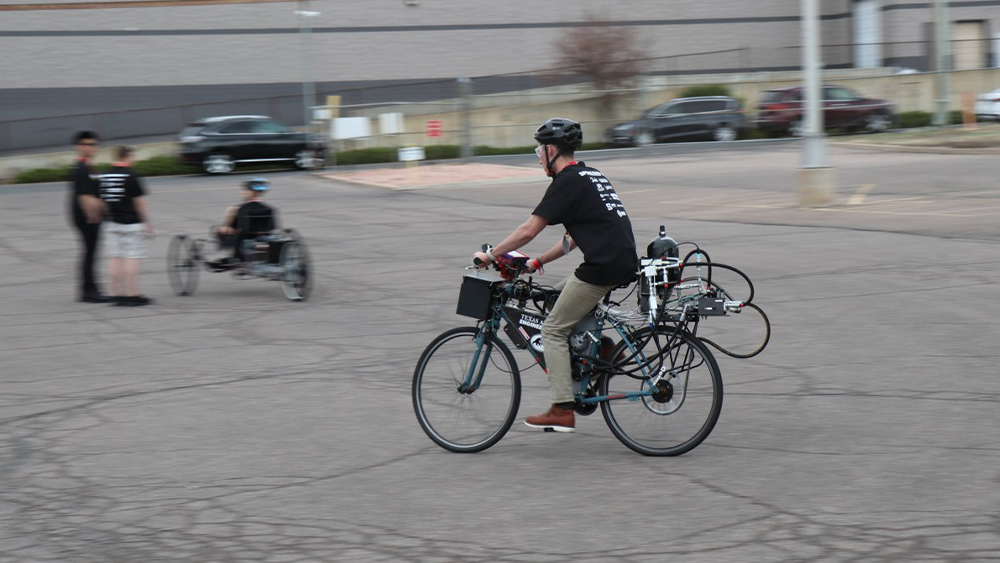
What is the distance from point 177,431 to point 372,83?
46.1 m

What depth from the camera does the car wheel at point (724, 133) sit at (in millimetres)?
39281

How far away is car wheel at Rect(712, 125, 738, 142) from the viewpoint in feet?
129

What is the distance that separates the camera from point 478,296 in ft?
21.9

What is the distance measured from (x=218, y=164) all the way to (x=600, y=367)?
29.5 metres

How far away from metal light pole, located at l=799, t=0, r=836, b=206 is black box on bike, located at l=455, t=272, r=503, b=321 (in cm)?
1395

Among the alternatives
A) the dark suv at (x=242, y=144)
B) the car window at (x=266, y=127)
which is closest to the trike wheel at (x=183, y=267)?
the dark suv at (x=242, y=144)

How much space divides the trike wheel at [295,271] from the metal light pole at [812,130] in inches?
403

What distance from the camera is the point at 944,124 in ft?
128

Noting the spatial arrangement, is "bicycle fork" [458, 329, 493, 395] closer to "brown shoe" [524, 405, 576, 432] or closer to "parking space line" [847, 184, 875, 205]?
"brown shoe" [524, 405, 576, 432]

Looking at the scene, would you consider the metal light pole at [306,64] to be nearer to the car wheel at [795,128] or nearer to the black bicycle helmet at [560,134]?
the car wheel at [795,128]

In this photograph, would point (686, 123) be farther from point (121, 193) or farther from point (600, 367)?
point (600, 367)

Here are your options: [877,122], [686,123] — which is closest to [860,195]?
[686,123]

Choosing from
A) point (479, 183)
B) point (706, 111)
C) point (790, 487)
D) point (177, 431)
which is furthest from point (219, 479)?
point (706, 111)

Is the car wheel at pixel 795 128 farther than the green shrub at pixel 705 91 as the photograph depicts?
No
